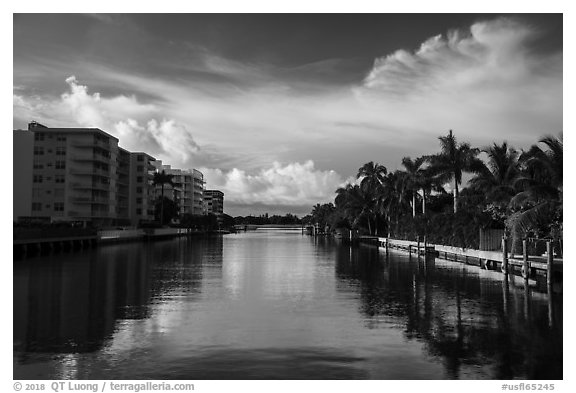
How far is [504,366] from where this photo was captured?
1277 cm

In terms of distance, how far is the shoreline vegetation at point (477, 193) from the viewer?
29.4m

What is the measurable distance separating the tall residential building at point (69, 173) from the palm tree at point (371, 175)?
155ft

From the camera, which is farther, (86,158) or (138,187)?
(138,187)

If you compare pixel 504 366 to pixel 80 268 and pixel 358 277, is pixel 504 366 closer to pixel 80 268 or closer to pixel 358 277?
pixel 358 277

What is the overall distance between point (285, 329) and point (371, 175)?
262ft

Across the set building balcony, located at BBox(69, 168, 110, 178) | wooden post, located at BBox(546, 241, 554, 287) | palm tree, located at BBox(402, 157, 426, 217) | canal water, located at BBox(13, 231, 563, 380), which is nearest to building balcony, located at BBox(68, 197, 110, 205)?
building balcony, located at BBox(69, 168, 110, 178)

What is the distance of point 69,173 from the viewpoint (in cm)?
9712

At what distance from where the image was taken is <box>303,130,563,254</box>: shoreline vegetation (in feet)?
96.3

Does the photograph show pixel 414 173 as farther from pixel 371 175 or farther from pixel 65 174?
pixel 65 174

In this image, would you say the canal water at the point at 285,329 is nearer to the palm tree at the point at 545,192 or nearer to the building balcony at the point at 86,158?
the palm tree at the point at 545,192

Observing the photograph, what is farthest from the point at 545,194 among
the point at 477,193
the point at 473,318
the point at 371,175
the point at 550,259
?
the point at 371,175

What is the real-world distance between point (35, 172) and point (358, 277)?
78.5 metres

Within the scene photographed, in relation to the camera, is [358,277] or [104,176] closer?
[358,277]
